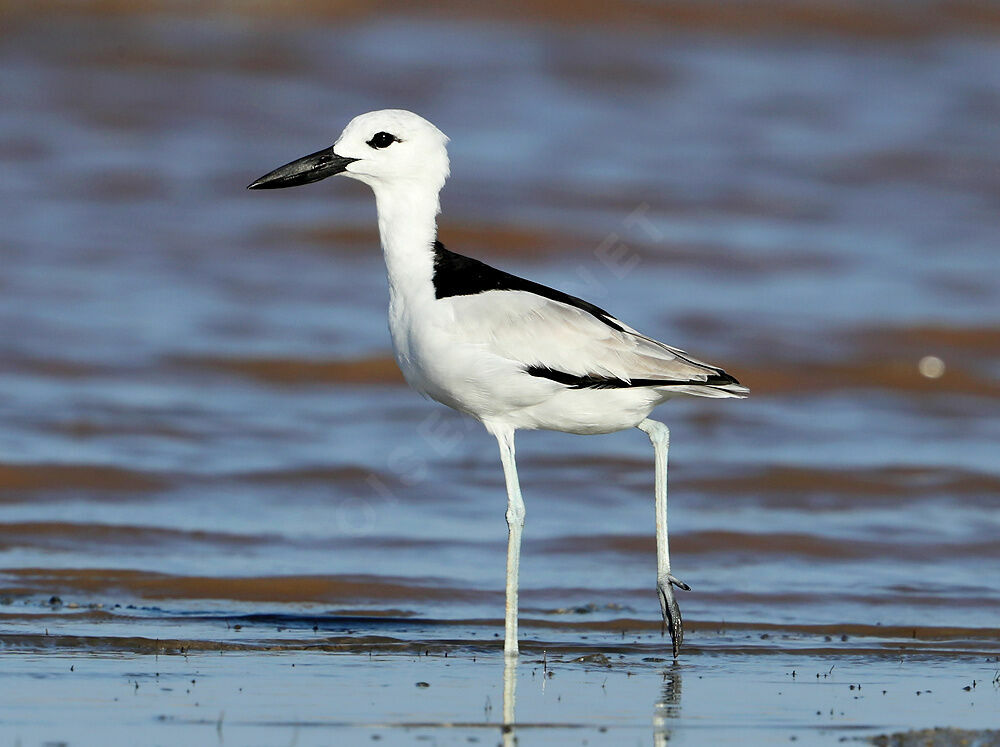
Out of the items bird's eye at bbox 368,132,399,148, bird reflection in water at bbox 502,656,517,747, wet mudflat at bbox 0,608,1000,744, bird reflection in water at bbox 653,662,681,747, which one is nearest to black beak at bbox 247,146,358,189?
bird's eye at bbox 368,132,399,148

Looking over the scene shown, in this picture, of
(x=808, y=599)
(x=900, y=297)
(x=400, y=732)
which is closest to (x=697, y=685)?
(x=400, y=732)

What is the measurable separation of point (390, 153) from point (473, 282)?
2.67 feet

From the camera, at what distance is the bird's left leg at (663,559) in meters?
8.51

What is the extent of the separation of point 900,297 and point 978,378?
10.1 feet

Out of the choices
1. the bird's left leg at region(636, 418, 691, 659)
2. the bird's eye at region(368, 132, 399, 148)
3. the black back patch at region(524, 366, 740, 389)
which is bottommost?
the bird's left leg at region(636, 418, 691, 659)

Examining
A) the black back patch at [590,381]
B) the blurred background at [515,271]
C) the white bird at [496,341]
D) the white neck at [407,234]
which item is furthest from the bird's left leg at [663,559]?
the white neck at [407,234]

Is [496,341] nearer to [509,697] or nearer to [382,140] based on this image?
[382,140]

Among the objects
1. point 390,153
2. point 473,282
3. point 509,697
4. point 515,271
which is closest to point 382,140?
point 390,153

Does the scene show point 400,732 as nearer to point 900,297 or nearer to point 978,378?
point 978,378

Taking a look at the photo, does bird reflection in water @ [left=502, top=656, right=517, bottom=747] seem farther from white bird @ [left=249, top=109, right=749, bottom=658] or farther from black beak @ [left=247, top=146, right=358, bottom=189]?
black beak @ [left=247, top=146, right=358, bottom=189]

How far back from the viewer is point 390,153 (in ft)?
28.4

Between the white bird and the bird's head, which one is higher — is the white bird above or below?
below

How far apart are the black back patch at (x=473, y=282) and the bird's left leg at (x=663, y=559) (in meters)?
0.65

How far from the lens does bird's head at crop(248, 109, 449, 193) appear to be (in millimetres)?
8656
